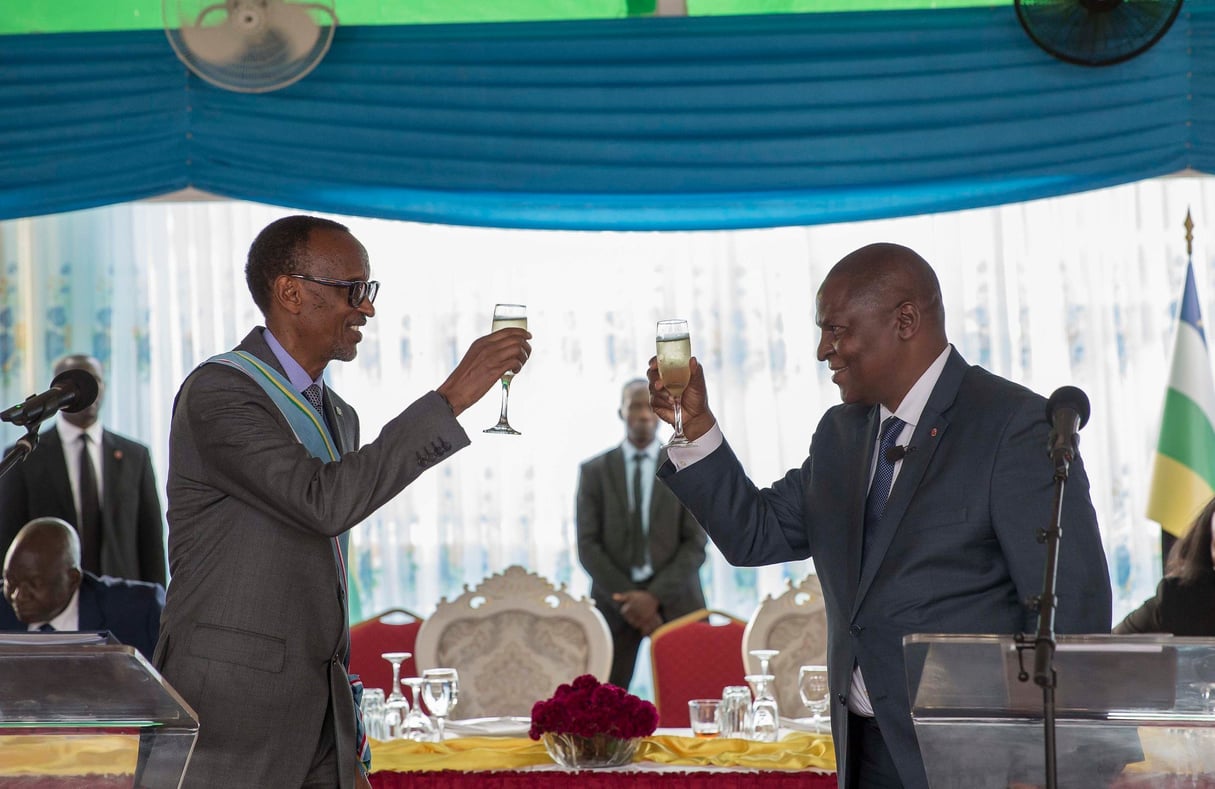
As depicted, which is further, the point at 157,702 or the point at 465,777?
the point at 465,777

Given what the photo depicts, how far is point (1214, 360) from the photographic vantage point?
6.84m

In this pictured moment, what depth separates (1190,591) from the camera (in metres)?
4.39

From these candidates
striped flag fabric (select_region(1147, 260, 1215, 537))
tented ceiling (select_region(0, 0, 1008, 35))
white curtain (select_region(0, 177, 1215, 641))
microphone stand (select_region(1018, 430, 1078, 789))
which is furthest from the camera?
white curtain (select_region(0, 177, 1215, 641))

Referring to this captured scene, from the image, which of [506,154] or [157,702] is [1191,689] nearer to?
[157,702]

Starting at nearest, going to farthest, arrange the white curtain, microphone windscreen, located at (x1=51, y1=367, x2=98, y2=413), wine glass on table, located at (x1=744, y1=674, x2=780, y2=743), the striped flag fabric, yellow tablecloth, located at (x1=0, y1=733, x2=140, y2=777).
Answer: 1. yellow tablecloth, located at (x1=0, y1=733, x2=140, y2=777)
2. microphone windscreen, located at (x1=51, y1=367, x2=98, y2=413)
3. wine glass on table, located at (x1=744, y1=674, x2=780, y2=743)
4. the striped flag fabric
5. the white curtain

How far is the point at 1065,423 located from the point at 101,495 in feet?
17.4

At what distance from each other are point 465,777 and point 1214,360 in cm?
502

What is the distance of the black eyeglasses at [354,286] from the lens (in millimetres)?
2686

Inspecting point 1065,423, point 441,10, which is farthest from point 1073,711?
point 441,10

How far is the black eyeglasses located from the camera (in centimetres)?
269

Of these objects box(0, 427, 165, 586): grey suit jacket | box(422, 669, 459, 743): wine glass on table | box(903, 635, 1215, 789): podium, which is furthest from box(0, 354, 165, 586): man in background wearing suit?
box(903, 635, 1215, 789): podium

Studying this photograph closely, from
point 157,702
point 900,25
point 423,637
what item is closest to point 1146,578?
point 900,25

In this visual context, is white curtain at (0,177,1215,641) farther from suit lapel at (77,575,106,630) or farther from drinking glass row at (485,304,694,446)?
drinking glass row at (485,304,694,446)

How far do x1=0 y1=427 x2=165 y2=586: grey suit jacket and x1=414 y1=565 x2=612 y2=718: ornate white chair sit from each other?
6.74 ft
